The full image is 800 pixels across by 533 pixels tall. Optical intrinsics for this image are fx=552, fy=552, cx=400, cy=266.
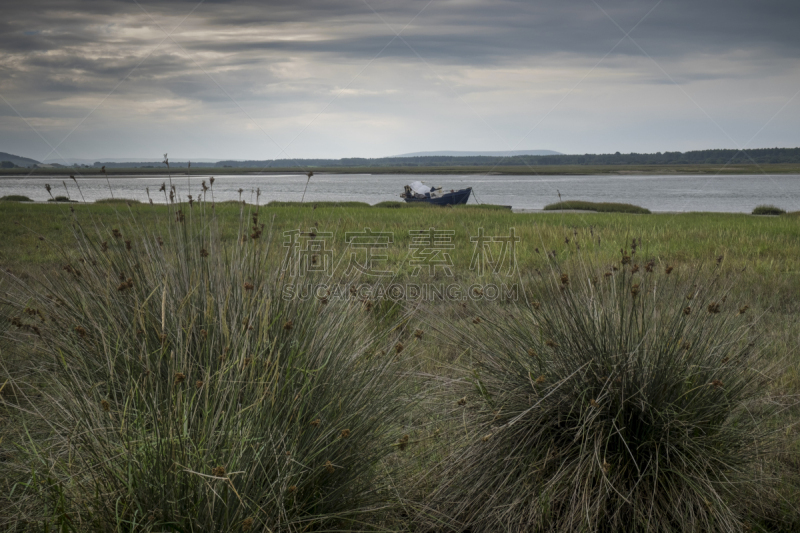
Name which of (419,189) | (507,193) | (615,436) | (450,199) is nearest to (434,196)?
(450,199)

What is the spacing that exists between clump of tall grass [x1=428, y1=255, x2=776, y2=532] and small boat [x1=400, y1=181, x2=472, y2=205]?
115 ft

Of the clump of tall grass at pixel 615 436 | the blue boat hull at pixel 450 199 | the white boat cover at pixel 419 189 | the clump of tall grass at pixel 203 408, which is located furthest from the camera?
the white boat cover at pixel 419 189

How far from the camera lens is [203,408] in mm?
2215

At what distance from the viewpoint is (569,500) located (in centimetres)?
260

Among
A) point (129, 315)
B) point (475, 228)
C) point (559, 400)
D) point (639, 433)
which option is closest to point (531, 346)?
point (559, 400)

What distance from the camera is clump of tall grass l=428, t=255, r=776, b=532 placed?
2.50m

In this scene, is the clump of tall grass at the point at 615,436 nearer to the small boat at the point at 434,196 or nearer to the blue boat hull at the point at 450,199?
the small boat at the point at 434,196

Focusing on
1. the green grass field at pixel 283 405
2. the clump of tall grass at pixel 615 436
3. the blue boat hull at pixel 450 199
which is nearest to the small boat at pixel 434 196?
the blue boat hull at pixel 450 199

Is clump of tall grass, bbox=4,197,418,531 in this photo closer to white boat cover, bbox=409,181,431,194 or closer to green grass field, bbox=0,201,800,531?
green grass field, bbox=0,201,800,531

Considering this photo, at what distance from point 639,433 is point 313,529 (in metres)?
1.59

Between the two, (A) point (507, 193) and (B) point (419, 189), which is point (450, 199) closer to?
(B) point (419, 189)

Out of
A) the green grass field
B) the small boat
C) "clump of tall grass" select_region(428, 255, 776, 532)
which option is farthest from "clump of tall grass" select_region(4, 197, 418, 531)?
the small boat

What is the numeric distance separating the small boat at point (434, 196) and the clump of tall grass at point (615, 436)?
1383 inches

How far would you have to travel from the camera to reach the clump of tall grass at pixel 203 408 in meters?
1.83
